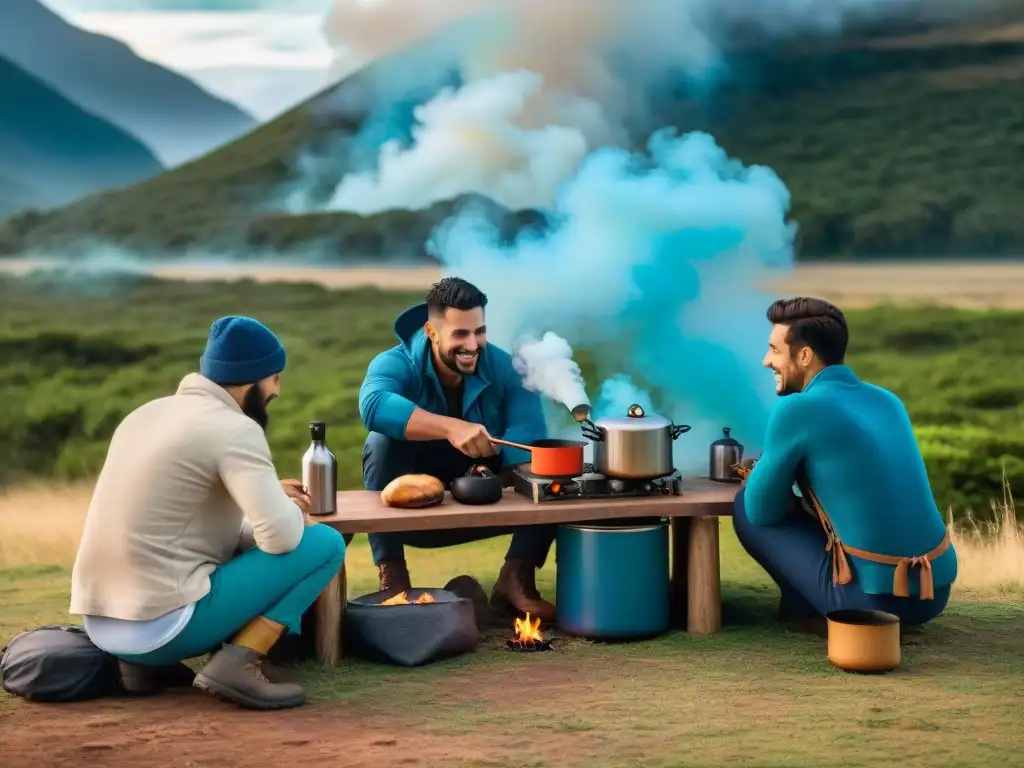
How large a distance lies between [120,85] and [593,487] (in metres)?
8.79

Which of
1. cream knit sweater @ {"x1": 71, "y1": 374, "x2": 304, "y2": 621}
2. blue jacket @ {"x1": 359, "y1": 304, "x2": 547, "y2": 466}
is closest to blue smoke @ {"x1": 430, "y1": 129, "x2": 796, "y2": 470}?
blue jacket @ {"x1": 359, "y1": 304, "x2": 547, "y2": 466}

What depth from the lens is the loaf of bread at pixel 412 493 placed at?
4043 mm

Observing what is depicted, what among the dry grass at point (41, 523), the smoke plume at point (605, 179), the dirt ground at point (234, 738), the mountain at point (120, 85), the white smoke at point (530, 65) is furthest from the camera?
the mountain at point (120, 85)

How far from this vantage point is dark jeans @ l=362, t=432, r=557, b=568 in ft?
14.7

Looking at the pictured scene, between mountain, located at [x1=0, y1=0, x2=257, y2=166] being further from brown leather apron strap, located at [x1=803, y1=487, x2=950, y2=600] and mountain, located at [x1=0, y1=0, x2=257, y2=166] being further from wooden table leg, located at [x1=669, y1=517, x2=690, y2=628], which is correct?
brown leather apron strap, located at [x1=803, y1=487, x2=950, y2=600]

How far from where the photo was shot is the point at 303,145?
11.8 metres

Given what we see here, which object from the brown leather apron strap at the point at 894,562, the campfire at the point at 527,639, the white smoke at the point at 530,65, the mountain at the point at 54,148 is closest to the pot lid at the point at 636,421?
the brown leather apron strap at the point at 894,562

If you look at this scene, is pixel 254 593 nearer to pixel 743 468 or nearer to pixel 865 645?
pixel 865 645

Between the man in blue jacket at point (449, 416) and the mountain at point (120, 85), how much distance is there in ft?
24.1

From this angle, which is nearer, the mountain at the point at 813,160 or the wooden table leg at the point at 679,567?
the wooden table leg at the point at 679,567

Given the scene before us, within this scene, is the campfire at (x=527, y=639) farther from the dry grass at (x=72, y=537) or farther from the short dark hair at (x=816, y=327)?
the dry grass at (x=72, y=537)

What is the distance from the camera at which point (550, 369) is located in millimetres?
4496

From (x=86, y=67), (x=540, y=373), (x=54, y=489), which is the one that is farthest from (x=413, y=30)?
(x=540, y=373)

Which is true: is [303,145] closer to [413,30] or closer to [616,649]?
[413,30]
